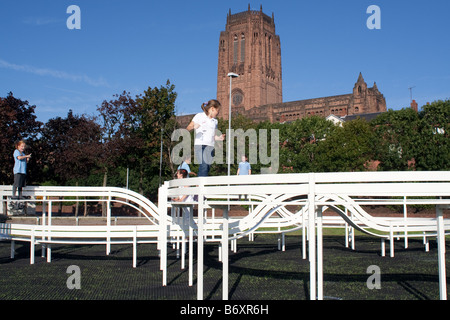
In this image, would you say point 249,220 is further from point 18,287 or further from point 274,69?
point 274,69

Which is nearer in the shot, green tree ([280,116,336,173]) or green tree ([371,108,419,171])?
green tree ([371,108,419,171])

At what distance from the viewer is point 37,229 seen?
22.4 feet

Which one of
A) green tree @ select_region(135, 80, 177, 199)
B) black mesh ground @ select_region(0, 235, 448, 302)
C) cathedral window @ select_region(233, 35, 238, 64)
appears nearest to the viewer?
black mesh ground @ select_region(0, 235, 448, 302)

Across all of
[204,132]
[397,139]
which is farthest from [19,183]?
[397,139]

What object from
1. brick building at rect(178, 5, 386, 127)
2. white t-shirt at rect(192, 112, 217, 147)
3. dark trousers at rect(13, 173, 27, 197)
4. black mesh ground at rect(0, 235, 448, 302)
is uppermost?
brick building at rect(178, 5, 386, 127)

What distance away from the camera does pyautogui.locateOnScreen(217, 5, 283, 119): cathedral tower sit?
120m

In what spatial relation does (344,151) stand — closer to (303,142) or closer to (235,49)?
(303,142)

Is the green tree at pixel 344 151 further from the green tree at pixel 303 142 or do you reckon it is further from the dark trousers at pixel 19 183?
the dark trousers at pixel 19 183

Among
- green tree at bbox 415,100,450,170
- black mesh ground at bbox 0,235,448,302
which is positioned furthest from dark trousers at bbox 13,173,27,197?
green tree at bbox 415,100,450,170

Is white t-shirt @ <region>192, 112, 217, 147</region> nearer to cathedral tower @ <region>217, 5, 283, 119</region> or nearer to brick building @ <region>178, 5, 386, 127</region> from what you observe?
brick building @ <region>178, 5, 386, 127</region>

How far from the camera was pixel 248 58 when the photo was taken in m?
122
